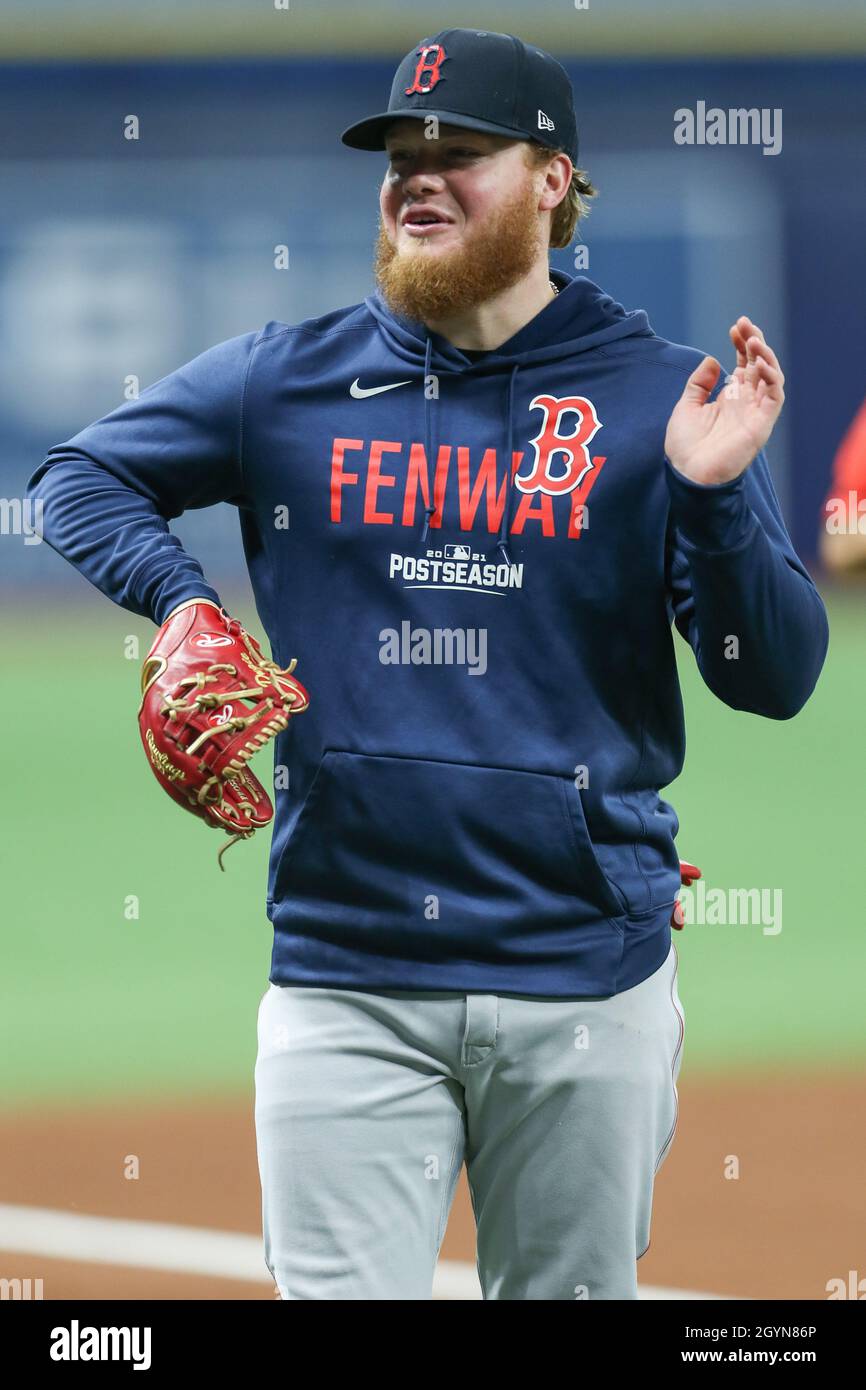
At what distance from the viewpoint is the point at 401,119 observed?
2.87 metres

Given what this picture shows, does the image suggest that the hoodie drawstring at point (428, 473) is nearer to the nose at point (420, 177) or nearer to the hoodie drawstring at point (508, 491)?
the hoodie drawstring at point (508, 491)

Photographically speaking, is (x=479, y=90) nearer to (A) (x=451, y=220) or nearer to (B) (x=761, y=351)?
→ (A) (x=451, y=220)

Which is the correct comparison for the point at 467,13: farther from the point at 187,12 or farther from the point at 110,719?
the point at 110,719

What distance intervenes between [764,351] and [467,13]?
1480 cm

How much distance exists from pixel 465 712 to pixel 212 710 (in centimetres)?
36

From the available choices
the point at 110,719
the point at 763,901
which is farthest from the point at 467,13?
the point at 763,901

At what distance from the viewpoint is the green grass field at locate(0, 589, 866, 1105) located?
6.28m

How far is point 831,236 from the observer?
17250 mm

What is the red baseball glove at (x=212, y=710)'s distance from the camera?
8.82 ft

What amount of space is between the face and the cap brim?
0.05 ft

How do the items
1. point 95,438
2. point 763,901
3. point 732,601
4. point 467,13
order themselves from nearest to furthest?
point 732,601 → point 95,438 → point 763,901 → point 467,13

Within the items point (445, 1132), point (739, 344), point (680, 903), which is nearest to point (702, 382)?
point (739, 344)
